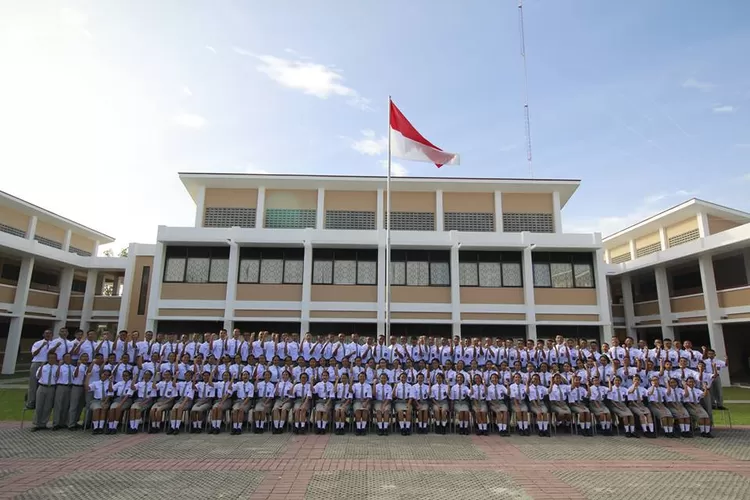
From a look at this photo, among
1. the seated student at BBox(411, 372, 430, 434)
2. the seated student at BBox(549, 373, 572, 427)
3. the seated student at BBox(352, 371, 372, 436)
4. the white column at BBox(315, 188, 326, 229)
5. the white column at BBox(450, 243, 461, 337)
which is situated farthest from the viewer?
the white column at BBox(315, 188, 326, 229)

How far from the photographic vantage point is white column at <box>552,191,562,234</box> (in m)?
21.9

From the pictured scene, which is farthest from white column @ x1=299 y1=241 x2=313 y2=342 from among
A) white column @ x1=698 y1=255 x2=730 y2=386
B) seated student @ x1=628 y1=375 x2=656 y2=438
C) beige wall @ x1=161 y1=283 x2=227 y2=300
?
white column @ x1=698 y1=255 x2=730 y2=386

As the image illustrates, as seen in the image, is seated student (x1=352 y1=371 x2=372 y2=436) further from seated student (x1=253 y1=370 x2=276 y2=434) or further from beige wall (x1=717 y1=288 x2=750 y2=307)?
beige wall (x1=717 y1=288 x2=750 y2=307)

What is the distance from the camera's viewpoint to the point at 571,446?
8812mm

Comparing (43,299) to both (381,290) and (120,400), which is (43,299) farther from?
(120,400)

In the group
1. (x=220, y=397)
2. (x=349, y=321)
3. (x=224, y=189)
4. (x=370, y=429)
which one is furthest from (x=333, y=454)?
(x=224, y=189)

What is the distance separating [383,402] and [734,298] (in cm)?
1835

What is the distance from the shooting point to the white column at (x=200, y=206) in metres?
21.9

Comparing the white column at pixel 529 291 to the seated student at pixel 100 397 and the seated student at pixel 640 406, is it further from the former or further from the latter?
the seated student at pixel 100 397

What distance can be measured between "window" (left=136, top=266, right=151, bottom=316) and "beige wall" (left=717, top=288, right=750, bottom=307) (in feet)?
89.0

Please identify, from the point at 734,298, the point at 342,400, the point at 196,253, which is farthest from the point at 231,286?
the point at 734,298

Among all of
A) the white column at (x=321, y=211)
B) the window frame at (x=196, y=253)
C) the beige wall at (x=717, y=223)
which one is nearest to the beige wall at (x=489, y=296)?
the white column at (x=321, y=211)

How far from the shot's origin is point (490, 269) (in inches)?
790

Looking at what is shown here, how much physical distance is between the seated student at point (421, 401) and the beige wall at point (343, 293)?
9.40m
